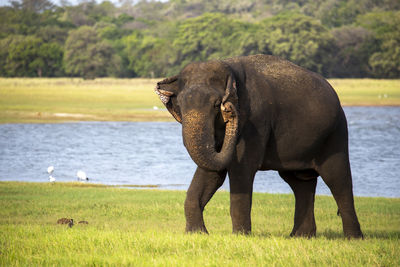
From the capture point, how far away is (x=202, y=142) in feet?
23.9

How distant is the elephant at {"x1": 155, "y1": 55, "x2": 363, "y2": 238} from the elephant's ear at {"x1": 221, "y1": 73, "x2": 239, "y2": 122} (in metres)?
0.01

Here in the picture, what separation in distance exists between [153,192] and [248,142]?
27.7 feet

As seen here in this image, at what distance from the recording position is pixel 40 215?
12188 millimetres

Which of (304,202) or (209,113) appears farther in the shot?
(304,202)

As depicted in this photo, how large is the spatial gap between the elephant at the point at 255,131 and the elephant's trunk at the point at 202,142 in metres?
0.01

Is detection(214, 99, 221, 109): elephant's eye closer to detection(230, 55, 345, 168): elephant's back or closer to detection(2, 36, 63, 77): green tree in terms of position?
detection(230, 55, 345, 168): elephant's back

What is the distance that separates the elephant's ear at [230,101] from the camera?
7453mm

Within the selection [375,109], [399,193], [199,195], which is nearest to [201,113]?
[199,195]

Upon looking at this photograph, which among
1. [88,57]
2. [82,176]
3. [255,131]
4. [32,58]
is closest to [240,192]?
[255,131]

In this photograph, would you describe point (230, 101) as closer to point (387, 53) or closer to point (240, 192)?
point (240, 192)

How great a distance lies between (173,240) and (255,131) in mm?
1507

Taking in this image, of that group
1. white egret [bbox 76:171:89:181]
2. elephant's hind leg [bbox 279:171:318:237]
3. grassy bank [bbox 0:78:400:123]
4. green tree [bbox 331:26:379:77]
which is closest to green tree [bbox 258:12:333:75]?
green tree [bbox 331:26:379:77]

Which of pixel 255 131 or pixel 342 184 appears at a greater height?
pixel 255 131

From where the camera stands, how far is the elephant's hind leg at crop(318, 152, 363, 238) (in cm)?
873
